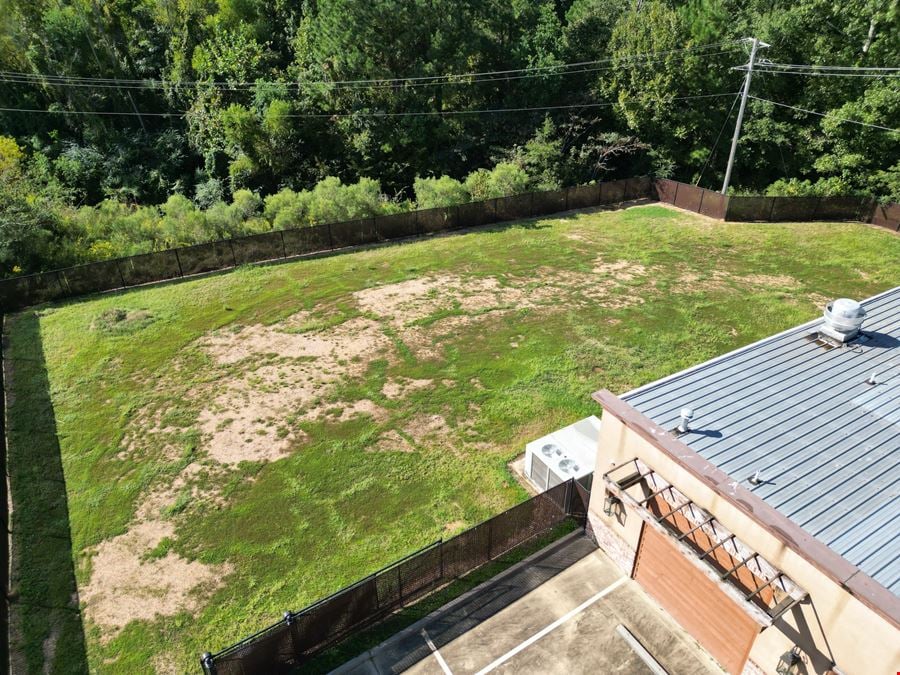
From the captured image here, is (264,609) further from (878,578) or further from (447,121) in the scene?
(447,121)

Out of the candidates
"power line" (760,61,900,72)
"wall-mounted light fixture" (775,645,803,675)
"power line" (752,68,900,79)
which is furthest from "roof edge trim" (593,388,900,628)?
"power line" (752,68,900,79)

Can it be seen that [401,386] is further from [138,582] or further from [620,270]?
[620,270]

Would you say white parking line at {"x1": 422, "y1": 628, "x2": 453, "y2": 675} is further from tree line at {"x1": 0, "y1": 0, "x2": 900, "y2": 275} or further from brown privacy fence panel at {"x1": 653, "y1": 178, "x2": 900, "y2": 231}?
brown privacy fence panel at {"x1": 653, "y1": 178, "x2": 900, "y2": 231}

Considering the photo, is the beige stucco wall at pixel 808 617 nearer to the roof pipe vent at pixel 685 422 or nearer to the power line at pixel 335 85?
the roof pipe vent at pixel 685 422

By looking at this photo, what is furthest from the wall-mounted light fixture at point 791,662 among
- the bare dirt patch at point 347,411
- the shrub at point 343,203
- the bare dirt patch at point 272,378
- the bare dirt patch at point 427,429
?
the shrub at point 343,203

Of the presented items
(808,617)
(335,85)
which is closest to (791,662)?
(808,617)

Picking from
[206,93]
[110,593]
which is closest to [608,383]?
[110,593]
